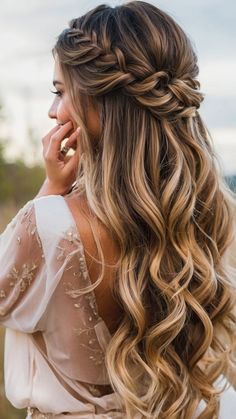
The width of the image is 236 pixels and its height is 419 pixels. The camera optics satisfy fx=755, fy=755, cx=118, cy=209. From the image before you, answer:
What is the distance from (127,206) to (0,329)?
3170 millimetres

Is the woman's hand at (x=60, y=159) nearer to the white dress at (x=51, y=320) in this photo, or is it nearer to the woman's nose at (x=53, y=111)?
the woman's nose at (x=53, y=111)

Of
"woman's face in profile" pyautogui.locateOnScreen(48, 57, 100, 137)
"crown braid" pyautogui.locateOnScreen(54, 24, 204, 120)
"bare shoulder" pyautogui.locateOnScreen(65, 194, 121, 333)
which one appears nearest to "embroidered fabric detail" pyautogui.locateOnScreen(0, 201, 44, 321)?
"bare shoulder" pyautogui.locateOnScreen(65, 194, 121, 333)

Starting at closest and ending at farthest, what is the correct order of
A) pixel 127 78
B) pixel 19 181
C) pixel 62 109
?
pixel 127 78
pixel 62 109
pixel 19 181

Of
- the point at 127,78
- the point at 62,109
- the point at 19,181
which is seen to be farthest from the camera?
the point at 19,181

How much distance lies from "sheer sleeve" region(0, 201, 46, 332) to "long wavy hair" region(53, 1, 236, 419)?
0.59 feet

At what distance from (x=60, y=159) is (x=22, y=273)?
0.37 metres

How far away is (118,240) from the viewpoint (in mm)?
2137

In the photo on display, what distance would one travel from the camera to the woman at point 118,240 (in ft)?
7.00

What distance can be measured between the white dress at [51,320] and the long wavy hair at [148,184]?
0.08 meters

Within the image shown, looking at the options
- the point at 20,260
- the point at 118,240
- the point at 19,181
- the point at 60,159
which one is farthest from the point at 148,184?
the point at 19,181

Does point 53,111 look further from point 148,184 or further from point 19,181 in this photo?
point 19,181

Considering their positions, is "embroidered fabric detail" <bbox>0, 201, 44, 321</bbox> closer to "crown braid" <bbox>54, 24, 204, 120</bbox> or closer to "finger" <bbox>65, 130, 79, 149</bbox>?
"finger" <bbox>65, 130, 79, 149</bbox>

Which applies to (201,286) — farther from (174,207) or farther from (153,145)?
(153,145)

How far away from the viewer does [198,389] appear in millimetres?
2330
